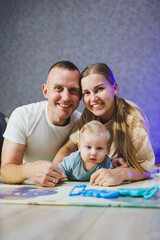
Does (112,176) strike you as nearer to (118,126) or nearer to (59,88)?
(118,126)

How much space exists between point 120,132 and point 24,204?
79 centimetres

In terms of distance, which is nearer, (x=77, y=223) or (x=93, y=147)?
(x=77, y=223)

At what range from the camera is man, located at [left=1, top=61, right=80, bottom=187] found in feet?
5.22

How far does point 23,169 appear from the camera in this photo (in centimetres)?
142

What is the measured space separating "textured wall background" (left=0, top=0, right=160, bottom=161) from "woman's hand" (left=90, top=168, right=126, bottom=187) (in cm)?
249

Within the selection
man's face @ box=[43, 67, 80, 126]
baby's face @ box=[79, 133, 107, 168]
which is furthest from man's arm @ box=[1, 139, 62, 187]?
man's face @ box=[43, 67, 80, 126]

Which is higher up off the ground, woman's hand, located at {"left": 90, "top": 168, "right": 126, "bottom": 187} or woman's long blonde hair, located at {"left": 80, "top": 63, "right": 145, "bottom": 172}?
woman's long blonde hair, located at {"left": 80, "top": 63, "right": 145, "bottom": 172}

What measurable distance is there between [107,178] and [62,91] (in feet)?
2.10

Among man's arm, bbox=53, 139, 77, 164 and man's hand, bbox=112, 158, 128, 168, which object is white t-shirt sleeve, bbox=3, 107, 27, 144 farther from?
man's hand, bbox=112, 158, 128, 168

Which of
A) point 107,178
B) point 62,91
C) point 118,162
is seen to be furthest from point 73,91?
point 107,178

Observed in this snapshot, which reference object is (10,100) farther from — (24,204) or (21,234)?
(21,234)

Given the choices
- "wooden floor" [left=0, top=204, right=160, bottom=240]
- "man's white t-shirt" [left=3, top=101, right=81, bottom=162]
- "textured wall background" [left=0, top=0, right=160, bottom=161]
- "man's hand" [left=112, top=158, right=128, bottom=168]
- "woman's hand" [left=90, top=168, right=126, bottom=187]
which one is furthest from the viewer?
"textured wall background" [left=0, top=0, right=160, bottom=161]

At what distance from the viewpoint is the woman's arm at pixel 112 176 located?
1328 millimetres

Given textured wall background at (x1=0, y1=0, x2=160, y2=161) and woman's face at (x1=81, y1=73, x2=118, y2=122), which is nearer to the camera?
woman's face at (x1=81, y1=73, x2=118, y2=122)
